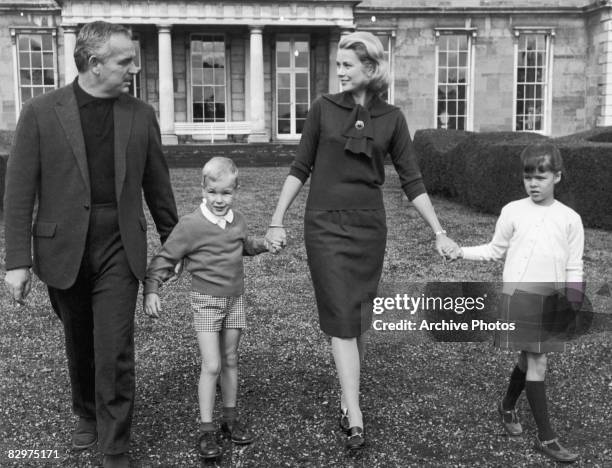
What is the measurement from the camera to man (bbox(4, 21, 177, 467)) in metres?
3.56

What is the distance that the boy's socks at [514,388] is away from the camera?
3.98 m

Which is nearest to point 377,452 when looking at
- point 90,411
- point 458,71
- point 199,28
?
point 90,411

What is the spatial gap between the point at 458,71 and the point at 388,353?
20633 mm

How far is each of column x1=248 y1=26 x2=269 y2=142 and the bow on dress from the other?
58.6 ft

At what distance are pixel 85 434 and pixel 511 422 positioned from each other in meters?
2.13

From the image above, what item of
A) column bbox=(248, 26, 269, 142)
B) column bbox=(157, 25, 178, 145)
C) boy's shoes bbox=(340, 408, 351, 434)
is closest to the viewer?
boy's shoes bbox=(340, 408, 351, 434)

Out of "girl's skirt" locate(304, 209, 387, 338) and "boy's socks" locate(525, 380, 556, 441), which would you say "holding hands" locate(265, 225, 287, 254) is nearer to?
"girl's skirt" locate(304, 209, 387, 338)

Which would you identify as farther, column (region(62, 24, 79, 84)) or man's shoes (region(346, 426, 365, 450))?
column (region(62, 24, 79, 84))

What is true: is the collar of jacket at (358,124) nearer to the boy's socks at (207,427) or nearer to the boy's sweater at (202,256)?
the boy's sweater at (202,256)

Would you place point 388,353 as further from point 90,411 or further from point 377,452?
point 90,411

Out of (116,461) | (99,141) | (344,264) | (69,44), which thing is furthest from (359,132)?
(69,44)

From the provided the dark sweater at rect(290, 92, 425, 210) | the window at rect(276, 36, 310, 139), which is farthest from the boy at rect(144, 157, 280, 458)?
the window at rect(276, 36, 310, 139)

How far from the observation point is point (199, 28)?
75.2 feet

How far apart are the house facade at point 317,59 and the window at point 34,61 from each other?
0.03m
